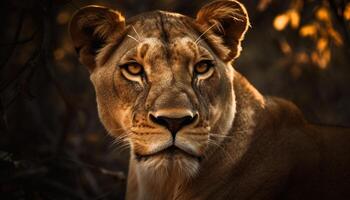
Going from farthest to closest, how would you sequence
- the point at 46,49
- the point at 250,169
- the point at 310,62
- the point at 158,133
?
the point at 310,62 < the point at 46,49 < the point at 250,169 < the point at 158,133

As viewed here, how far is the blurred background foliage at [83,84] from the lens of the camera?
5.18 m

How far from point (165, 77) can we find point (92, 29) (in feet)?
2.97

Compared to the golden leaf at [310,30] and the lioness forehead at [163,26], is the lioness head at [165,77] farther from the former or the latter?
the golden leaf at [310,30]

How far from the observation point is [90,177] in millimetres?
6625

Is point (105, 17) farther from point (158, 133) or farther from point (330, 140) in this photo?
point (330, 140)

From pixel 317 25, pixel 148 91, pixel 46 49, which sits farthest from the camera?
pixel 317 25

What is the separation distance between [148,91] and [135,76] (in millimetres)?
221

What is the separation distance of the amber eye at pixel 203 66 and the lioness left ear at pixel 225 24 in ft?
0.98

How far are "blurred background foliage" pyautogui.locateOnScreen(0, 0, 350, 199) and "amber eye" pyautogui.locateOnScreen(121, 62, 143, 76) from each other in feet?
2.79

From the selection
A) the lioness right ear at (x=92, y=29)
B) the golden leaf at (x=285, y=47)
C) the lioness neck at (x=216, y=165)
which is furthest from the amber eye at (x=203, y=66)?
the golden leaf at (x=285, y=47)

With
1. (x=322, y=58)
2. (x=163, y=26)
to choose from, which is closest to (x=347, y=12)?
(x=322, y=58)

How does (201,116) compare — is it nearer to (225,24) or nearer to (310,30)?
(225,24)

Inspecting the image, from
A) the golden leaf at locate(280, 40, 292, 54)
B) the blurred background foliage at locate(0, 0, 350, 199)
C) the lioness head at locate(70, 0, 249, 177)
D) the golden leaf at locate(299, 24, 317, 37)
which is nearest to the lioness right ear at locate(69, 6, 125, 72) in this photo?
the lioness head at locate(70, 0, 249, 177)

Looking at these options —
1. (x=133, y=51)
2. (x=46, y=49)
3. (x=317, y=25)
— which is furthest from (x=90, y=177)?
(x=317, y=25)
